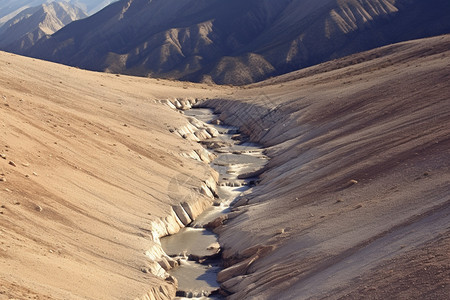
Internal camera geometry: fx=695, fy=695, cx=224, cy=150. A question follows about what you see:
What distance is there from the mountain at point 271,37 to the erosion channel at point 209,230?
92185 millimetres

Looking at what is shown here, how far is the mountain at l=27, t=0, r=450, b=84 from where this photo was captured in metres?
151

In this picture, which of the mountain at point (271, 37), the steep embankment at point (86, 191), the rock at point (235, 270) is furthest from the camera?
the mountain at point (271, 37)

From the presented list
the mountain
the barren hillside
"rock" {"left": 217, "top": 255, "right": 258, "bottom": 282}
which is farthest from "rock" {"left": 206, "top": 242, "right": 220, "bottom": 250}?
the mountain

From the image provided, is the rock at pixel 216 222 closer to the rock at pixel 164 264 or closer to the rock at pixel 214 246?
the rock at pixel 214 246

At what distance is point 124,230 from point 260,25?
166m

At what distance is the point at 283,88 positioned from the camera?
72000 millimetres

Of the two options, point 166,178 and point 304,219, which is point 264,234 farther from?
point 166,178

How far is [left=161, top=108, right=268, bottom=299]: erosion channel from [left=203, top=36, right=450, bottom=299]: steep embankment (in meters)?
0.85

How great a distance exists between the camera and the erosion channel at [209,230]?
1156 inches

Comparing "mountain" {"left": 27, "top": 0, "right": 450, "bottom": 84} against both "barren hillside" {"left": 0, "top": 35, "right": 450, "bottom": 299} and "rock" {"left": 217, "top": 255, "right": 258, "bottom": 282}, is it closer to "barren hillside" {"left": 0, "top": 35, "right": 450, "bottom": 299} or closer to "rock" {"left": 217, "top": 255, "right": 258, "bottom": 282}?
"barren hillside" {"left": 0, "top": 35, "right": 450, "bottom": 299}

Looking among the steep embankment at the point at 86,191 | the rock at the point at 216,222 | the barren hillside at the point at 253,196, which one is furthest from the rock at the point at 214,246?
the steep embankment at the point at 86,191

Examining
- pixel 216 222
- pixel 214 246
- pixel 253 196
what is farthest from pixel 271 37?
pixel 214 246

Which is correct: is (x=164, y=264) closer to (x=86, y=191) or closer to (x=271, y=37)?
(x=86, y=191)

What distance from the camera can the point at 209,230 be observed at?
35.9 meters
